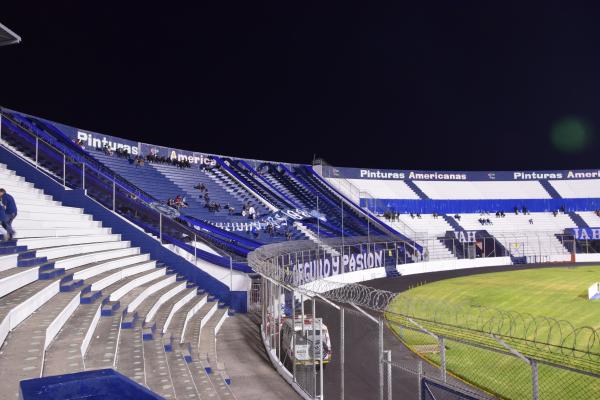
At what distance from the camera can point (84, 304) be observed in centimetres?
985

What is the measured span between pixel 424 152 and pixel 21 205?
6474 cm

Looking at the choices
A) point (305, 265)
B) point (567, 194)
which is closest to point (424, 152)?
point (567, 194)

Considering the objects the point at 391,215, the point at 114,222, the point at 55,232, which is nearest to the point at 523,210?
the point at 391,215

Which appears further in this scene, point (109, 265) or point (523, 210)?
point (523, 210)

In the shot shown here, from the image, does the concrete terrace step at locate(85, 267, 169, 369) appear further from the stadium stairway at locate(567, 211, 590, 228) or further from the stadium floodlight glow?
the stadium stairway at locate(567, 211, 590, 228)

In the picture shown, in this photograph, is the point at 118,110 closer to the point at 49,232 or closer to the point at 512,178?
the point at 49,232

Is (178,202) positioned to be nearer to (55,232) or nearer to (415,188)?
(55,232)

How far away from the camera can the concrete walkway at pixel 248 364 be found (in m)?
11.1

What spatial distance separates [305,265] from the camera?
2523 centimetres

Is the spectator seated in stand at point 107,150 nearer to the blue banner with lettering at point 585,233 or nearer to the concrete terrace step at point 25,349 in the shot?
the concrete terrace step at point 25,349

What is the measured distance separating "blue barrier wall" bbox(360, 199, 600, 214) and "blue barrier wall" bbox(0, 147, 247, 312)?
1347 inches

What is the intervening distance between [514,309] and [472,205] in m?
36.7

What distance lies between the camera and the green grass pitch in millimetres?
12070

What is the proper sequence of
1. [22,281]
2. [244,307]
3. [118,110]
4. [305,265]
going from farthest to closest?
[118,110], [305,265], [244,307], [22,281]
